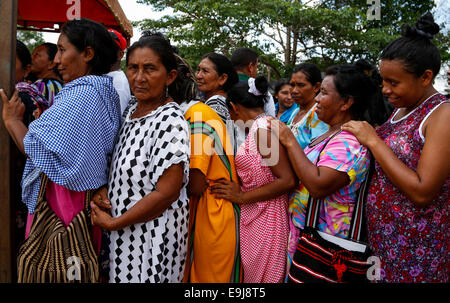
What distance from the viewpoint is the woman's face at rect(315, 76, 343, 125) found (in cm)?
207

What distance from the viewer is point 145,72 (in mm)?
1853

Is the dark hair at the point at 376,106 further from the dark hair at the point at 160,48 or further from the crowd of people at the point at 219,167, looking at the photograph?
the dark hair at the point at 160,48

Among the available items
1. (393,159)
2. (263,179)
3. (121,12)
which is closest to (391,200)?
(393,159)

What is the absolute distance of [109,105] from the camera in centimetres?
190

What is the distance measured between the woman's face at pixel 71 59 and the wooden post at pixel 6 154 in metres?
0.24

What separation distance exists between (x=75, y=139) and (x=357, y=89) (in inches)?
61.8

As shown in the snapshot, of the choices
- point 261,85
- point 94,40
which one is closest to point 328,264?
point 261,85

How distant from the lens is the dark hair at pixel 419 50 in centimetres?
169

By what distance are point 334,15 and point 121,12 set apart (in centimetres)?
738

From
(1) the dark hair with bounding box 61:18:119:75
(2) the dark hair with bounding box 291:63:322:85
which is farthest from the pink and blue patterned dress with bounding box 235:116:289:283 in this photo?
(2) the dark hair with bounding box 291:63:322:85

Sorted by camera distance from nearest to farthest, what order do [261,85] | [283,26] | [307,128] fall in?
[261,85]
[307,128]
[283,26]

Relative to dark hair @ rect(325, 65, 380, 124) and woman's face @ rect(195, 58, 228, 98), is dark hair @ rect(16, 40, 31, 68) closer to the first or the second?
woman's face @ rect(195, 58, 228, 98)

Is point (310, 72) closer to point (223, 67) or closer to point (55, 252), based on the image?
point (223, 67)

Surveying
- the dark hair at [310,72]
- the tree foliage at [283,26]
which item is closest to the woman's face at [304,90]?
the dark hair at [310,72]
